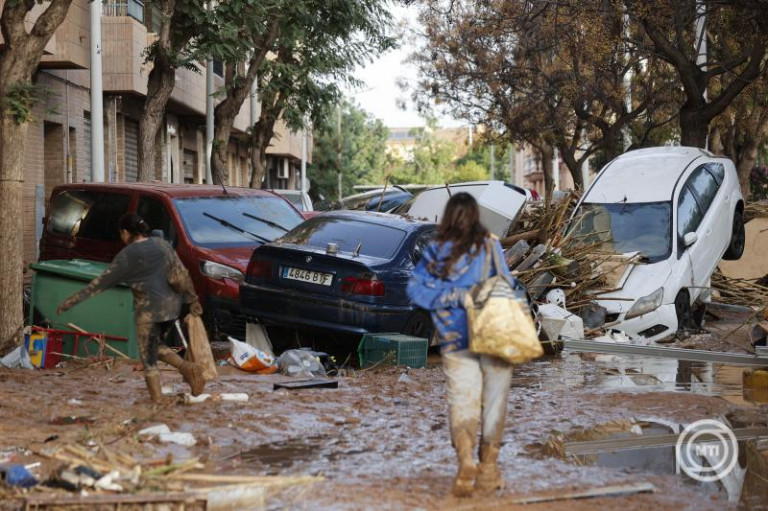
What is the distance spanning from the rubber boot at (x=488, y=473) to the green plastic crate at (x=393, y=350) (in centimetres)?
509

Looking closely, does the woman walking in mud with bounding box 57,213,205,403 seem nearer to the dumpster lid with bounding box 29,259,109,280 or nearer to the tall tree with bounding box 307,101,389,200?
the dumpster lid with bounding box 29,259,109,280

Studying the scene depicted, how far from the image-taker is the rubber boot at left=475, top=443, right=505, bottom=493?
6.44m

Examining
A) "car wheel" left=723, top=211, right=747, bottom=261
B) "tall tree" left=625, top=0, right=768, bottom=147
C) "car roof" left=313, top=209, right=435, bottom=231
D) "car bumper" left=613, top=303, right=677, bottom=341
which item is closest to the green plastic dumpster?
"car roof" left=313, top=209, right=435, bottom=231

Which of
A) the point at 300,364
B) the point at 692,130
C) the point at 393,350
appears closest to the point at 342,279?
the point at 393,350

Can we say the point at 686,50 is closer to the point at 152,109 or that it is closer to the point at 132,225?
the point at 152,109

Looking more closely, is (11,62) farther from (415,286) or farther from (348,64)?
(348,64)

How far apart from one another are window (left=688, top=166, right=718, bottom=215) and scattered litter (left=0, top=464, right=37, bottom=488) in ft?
41.9

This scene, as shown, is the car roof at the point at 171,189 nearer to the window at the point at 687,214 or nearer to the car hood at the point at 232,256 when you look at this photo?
the car hood at the point at 232,256

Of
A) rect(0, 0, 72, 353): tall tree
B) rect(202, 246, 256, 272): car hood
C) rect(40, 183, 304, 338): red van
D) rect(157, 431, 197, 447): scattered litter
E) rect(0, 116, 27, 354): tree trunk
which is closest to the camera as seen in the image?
rect(157, 431, 197, 447): scattered litter

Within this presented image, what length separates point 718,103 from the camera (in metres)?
23.1

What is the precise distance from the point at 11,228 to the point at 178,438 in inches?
200

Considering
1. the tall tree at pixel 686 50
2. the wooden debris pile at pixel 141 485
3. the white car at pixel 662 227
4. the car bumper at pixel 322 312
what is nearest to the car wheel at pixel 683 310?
the white car at pixel 662 227

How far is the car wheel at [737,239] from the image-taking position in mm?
19156

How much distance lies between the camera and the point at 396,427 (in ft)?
28.3
